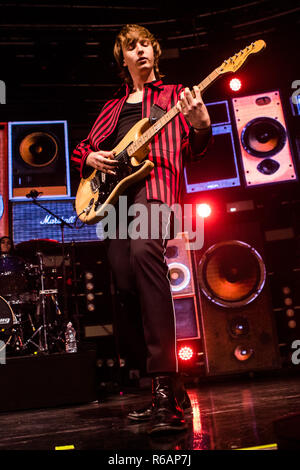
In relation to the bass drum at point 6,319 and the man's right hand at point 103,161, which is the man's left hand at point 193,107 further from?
the bass drum at point 6,319

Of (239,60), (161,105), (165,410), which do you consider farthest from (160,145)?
(165,410)

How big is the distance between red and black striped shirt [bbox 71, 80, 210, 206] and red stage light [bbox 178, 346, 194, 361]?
1.91m

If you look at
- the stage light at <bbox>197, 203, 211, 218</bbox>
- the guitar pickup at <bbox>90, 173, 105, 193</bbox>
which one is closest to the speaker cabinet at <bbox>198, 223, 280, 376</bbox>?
the stage light at <bbox>197, 203, 211, 218</bbox>

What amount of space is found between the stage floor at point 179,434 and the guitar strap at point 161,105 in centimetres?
127

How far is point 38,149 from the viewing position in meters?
4.65

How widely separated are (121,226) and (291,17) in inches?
144

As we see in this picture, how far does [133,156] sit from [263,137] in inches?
87.1

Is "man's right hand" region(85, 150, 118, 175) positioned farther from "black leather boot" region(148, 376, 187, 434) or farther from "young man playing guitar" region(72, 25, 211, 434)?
"black leather boot" region(148, 376, 187, 434)

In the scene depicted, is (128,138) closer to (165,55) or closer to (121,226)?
(121,226)

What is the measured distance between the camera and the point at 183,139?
2.01m

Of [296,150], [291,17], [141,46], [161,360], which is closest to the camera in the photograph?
[161,360]

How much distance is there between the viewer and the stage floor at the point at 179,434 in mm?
1162

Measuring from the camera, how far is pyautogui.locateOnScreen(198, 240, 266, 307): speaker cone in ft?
11.2

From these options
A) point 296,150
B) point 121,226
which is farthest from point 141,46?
point 296,150
